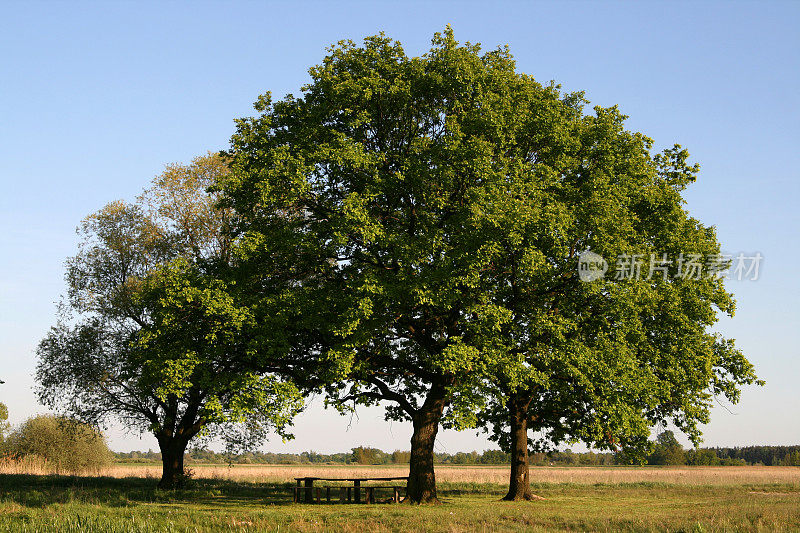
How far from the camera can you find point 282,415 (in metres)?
25.9

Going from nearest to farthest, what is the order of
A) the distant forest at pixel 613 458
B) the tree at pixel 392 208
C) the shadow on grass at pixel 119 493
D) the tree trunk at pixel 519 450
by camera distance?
the tree at pixel 392 208
the shadow on grass at pixel 119 493
the tree trunk at pixel 519 450
the distant forest at pixel 613 458

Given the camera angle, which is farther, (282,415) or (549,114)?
(549,114)

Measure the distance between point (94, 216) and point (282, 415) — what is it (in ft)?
75.3

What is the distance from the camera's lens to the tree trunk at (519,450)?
3272 cm

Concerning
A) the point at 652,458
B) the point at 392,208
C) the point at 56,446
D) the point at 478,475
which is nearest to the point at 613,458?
the point at 652,458

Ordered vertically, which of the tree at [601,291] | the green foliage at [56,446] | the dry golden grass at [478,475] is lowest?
the dry golden grass at [478,475]

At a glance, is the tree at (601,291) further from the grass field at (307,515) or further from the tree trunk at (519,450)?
the grass field at (307,515)

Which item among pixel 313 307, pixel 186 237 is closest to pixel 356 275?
pixel 313 307

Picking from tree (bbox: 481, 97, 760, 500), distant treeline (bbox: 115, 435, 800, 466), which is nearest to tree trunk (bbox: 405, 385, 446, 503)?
tree (bbox: 481, 97, 760, 500)

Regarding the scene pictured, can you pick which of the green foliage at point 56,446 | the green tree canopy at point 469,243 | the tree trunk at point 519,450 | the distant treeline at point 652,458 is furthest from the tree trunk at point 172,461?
the distant treeline at point 652,458

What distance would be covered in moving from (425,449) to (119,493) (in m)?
15.7

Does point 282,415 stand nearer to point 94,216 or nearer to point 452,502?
point 452,502

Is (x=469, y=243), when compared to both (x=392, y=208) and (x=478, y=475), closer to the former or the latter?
(x=392, y=208)

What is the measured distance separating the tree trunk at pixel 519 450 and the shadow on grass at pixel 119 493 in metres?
11.3
